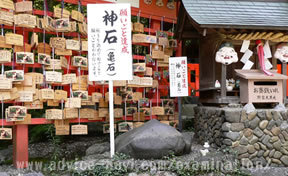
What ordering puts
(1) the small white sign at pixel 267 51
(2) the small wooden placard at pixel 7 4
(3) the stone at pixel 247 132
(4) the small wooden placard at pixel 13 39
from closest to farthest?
(2) the small wooden placard at pixel 7 4 < (4) the small wooden placard at pixel 13 39 < (3) the stone at pixel 247 132 < (1) the small white sign at pixel 267 51

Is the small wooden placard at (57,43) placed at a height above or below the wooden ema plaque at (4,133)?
above

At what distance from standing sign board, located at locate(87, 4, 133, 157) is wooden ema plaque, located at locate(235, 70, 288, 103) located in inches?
101

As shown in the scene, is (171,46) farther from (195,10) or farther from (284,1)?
(284,1)

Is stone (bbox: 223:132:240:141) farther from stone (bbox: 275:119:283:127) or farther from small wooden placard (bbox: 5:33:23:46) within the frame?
small wooden placard (bbox: 5:33:23:46)

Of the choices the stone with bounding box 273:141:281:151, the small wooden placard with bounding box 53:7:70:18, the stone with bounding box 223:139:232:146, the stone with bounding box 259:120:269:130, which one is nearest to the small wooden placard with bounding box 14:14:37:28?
the small wooden placard with bounding box 53:7:70:18

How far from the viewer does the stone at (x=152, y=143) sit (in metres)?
5.00

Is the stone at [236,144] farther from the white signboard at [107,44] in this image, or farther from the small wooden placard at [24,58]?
the small wooden placard at [24,58]

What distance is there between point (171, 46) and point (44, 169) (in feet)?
14.4

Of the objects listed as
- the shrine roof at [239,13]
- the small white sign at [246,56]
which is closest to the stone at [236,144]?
the small white sign at [246,56]

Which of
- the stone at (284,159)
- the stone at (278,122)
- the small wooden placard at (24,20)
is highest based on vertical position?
the small wooden placard at (24,20)

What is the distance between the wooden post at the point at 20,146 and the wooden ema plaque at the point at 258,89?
466cm

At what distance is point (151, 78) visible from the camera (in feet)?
23.1

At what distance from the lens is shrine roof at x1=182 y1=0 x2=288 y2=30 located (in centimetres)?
568

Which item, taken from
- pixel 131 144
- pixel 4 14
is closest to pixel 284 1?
Result: pixel 131 144
